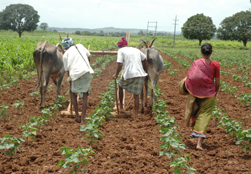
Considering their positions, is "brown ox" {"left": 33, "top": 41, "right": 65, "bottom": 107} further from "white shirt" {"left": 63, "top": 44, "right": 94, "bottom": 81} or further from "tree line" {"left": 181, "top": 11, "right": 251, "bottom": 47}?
"tree line" {"left": 181, "top": 11, "right": 251, "bottom": 47}

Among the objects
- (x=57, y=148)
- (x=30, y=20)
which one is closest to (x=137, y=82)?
(x=57, y=148)

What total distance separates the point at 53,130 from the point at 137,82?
2155 mm

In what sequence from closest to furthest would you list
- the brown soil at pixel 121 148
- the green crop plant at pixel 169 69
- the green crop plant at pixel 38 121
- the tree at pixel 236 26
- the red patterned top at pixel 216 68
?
1. the brown soil at pixel 121 148
2. the red patterned top at pixel 216 68
3. the green crop plant at pixel 38 121
4. the green crop plant at pixel 169 69
5. the tree at pixel 236 26

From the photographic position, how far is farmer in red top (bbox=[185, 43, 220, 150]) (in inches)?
173

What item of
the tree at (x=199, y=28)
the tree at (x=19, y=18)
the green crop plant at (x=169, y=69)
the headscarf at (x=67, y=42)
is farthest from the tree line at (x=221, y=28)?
the headscarf at (x=67, y=42)

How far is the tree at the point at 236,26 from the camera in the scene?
6050 centimetres

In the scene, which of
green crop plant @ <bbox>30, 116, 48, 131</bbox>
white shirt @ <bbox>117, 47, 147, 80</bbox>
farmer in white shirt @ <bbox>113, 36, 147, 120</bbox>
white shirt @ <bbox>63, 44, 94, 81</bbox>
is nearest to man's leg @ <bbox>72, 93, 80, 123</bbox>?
white shirt @ <bbox>63, 44, 94, 81</bbox>

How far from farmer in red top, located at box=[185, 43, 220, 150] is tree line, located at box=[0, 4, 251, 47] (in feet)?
197

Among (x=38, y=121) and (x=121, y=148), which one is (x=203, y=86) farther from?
(x=38, y=121)

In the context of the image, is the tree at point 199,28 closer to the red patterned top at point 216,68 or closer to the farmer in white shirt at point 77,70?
the farmer in white shirt at point 77,70

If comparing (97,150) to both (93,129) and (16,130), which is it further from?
(16,130)

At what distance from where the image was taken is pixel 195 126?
4.50 meters

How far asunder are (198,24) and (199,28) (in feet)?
4.92

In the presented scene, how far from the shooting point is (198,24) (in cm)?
6625
